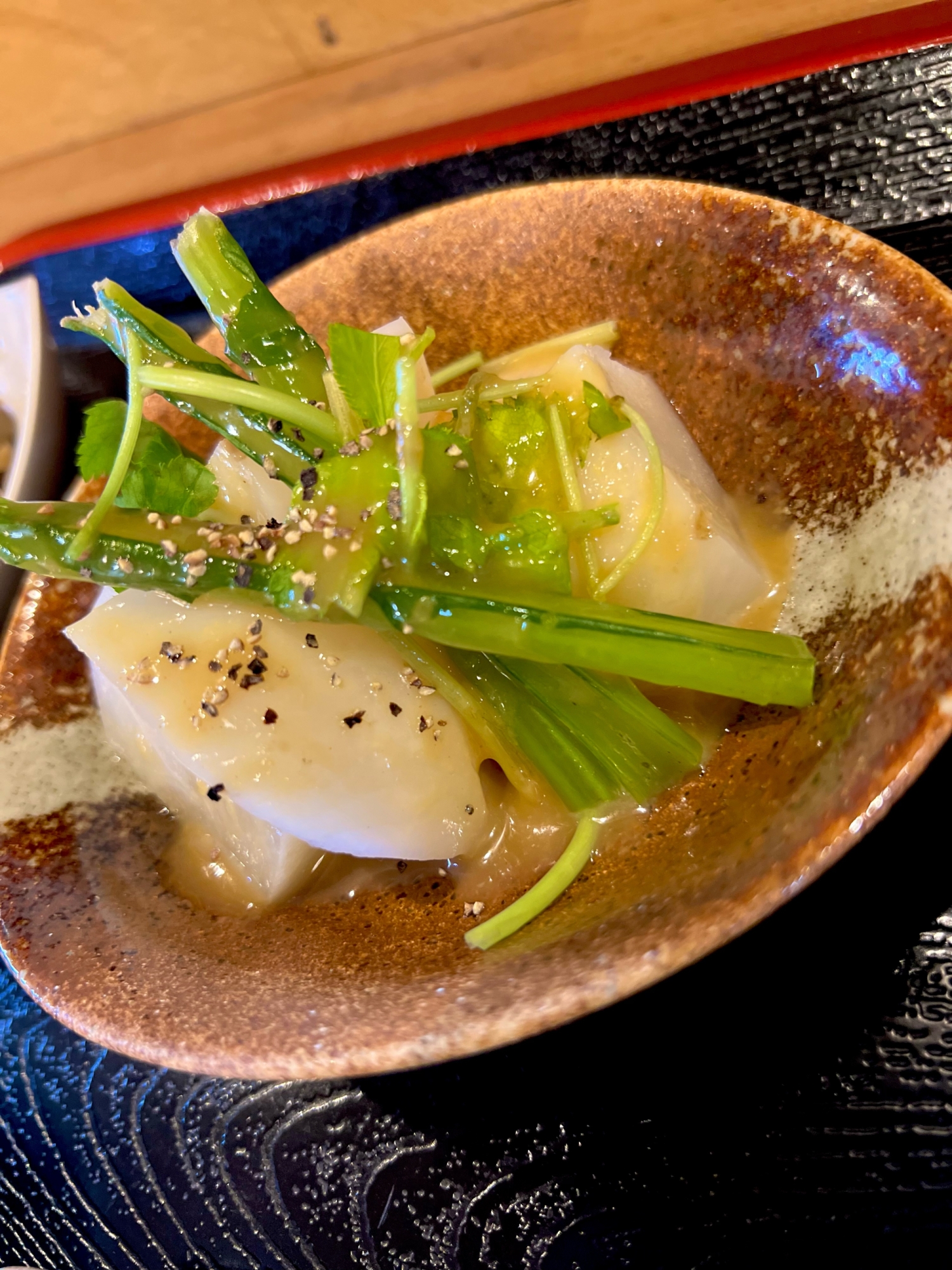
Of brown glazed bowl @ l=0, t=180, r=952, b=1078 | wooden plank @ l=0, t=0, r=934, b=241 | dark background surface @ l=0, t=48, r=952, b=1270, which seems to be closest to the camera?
brown glazed bowl @ l=0, t=180, r=952, b=1078

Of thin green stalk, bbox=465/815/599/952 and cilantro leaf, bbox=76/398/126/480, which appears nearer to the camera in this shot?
thin green stalk, bbox=465/815/599/952

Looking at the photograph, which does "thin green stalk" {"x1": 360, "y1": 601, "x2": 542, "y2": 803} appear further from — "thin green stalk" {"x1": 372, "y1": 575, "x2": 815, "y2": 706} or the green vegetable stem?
the green vegetable stem

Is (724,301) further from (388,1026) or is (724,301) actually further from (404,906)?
(388,1026)

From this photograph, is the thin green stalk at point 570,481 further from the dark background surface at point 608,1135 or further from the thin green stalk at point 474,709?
the dark background surface at point 608,1135

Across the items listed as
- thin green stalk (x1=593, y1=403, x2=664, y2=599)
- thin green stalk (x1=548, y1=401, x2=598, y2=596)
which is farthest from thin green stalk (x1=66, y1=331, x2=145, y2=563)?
thin green stalk (x1=593, y1=403, x2=664, y2=599)

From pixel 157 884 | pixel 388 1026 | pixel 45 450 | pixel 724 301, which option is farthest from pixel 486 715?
pixel 45 450

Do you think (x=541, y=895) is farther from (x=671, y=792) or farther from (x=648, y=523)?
(x=648, y=523)

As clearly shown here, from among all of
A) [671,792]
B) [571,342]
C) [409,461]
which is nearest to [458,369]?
[571,342]
